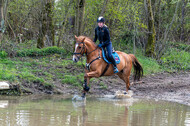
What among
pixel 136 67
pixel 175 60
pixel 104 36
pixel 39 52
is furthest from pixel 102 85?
pixel 175 60

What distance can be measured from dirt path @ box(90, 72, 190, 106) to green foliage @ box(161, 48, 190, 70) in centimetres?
298

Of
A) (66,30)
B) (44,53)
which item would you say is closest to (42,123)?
(44,53)

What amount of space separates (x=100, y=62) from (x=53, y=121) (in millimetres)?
Result: 4481

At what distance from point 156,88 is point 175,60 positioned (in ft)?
22.5

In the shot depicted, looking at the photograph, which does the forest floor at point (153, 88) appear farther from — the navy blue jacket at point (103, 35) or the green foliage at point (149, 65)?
the navy blue jacket at point (103, 35)

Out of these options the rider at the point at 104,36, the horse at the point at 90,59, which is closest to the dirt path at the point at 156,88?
the horse at the point at 90,59

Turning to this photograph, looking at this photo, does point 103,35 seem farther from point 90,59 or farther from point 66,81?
point 66,81

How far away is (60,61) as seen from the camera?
14.3 metres

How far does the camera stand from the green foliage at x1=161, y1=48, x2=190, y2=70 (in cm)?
1747

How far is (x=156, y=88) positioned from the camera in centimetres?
1230

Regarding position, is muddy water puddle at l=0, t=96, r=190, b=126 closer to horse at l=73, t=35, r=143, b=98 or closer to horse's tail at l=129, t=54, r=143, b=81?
horse at l=73, t=35, r=143, b=98

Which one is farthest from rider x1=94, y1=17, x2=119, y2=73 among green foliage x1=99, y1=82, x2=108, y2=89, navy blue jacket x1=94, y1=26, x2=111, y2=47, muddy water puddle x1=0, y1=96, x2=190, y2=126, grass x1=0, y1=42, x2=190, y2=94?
muddy water puddle x1=0, y1=96, x2=190, y2=126

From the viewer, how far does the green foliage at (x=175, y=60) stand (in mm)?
17469

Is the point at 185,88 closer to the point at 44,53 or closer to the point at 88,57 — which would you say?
the point at 88,57
